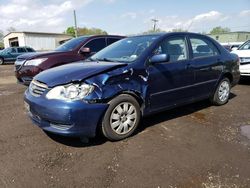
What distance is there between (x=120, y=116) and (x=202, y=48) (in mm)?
2537

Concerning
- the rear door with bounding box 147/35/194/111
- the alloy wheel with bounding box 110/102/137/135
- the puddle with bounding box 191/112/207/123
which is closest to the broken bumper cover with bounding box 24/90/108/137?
the alloy wheel with bounding box 110/102/137/135

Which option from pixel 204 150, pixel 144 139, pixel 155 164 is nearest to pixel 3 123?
pixel 144 139

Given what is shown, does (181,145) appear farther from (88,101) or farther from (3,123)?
(3,123)

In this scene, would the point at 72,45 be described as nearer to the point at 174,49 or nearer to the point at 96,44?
the point at 96,44

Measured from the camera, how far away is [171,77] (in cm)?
470

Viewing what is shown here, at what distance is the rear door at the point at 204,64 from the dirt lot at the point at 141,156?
0.66 m

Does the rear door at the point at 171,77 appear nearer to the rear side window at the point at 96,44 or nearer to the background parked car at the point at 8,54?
the rear side window at the point at 96,44

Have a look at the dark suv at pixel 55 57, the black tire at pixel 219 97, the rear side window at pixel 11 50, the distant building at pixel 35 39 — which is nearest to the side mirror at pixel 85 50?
the dark suv at pixel 55 57

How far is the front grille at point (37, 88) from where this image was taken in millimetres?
3892

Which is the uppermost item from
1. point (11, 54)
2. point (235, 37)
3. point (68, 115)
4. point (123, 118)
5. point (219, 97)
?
point (235, 37)

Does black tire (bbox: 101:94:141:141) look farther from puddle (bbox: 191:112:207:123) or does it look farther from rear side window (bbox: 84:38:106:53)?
rear side window (bbox: 84:38:106:53)

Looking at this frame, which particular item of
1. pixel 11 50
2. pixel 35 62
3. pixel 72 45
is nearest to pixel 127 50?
pixel 35 62

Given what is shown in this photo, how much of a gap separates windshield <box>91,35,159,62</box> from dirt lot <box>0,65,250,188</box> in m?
1.25

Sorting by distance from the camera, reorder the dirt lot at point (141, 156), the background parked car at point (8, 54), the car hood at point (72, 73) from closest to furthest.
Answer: the dirt lot at point (141, 156) < the car hood at point (72, 73) < the background parked car at point (8, 54)
